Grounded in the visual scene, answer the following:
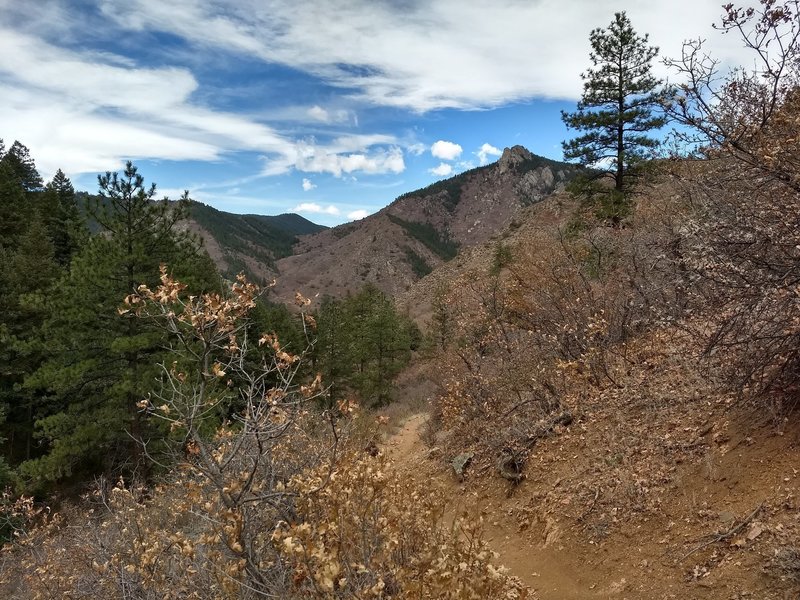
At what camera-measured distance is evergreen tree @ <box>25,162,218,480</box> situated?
12977 mm

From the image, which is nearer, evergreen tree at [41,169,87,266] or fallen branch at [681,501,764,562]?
fallen branch at [681,501,764,562]

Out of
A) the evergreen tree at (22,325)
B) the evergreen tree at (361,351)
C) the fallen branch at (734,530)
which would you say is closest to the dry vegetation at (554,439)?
the fallen branch at (734,530)

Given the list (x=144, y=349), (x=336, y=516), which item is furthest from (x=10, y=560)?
(x=336, y=516)

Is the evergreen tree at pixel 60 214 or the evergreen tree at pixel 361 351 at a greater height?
the evergreen tree at pixel 60 214

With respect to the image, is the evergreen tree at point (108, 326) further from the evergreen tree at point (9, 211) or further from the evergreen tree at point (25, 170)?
the evergreen tree at point (25, 170)

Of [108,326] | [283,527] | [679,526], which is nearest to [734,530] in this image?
[679,526]

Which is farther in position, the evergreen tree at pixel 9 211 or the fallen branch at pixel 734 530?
the evergreen tree at pixel 9 211

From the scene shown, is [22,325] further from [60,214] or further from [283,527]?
[283,527]

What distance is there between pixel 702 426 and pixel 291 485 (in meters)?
5.54

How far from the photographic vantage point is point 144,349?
48.4ft

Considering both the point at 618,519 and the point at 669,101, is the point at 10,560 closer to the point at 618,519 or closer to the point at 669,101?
the point at 618,519

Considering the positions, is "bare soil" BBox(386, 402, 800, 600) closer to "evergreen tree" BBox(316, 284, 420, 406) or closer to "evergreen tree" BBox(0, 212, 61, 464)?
"evergreen tree" BBox(0, 212, 61, 464)

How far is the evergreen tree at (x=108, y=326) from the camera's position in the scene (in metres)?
13.0

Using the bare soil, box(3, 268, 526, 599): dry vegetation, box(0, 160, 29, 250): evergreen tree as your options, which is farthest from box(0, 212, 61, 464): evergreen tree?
the bare soil
